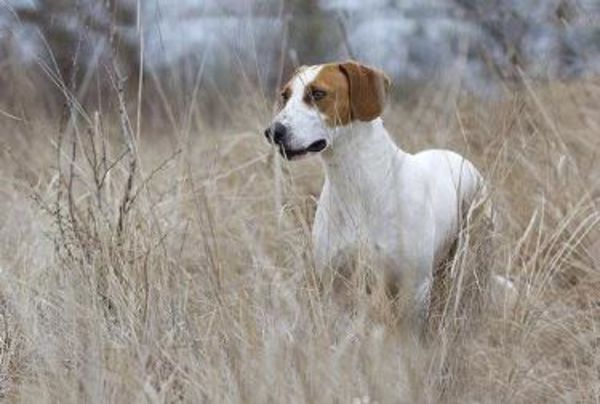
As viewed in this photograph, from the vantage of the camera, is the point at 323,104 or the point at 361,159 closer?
the point at 323,104

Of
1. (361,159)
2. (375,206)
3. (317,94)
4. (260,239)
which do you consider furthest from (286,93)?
(260,239)

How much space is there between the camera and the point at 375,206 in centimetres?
401

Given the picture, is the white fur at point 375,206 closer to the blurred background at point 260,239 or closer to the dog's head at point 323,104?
the dog's head at point 323,104

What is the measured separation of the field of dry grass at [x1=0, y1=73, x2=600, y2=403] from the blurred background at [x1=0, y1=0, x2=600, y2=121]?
8.3 inches

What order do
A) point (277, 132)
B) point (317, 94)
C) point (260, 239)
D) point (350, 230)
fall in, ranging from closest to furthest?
1. point (277, 132)
2. point (317, 94)
3. point (350, 230)
4. point (260, 239)

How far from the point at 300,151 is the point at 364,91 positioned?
1.07ft

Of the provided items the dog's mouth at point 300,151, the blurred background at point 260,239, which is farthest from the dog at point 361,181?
the blurred background at point 260,239

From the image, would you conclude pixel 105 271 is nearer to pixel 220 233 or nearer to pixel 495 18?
pixel 220 233

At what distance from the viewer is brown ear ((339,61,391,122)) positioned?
3896mm

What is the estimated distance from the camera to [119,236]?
3.71 meters

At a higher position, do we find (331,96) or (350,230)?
(331,96)

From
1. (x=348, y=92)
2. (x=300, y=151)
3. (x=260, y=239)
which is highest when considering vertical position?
(x=348, y=92)

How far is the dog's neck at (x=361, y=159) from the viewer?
3.97 metres

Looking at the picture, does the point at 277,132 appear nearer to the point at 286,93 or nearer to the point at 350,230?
the point at 286,93
